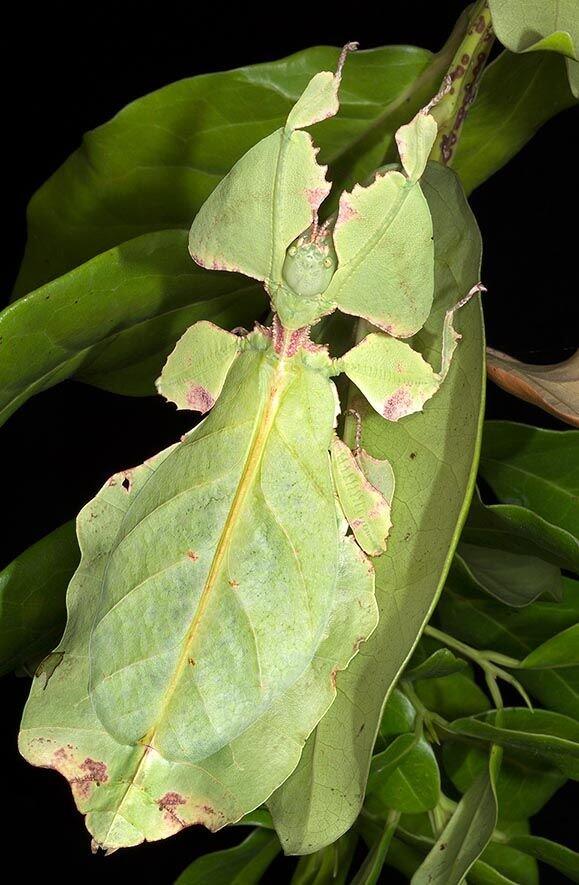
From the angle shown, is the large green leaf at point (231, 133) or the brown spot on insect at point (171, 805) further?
the large green leaf at point (231, 133)

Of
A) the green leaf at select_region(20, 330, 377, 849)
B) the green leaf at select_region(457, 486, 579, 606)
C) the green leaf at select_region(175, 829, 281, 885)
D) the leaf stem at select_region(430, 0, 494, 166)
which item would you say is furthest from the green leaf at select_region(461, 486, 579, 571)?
the green leaf at select_region(175, 829, 281, 885)

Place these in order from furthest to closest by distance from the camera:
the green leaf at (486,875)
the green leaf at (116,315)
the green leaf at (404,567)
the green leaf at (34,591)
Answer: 1. the green leaf at (486,875)
2. the green leaf at (34,591)
3. the green leaf at (116,315)
4. the green leaf at (404,567)

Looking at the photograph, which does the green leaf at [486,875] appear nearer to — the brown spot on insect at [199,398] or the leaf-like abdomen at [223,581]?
the leaf-like abdomen at [223,581]

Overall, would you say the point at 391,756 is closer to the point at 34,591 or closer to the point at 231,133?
the point at 34,591

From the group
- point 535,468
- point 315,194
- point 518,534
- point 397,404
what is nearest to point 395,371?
point 397,404

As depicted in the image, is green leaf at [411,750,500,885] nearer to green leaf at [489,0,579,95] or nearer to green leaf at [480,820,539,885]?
green leaf at [480,820,539,885]

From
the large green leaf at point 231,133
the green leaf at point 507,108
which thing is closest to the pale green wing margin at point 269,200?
the large green leaf at point 231,133

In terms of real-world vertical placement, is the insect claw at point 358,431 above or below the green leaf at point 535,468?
above
